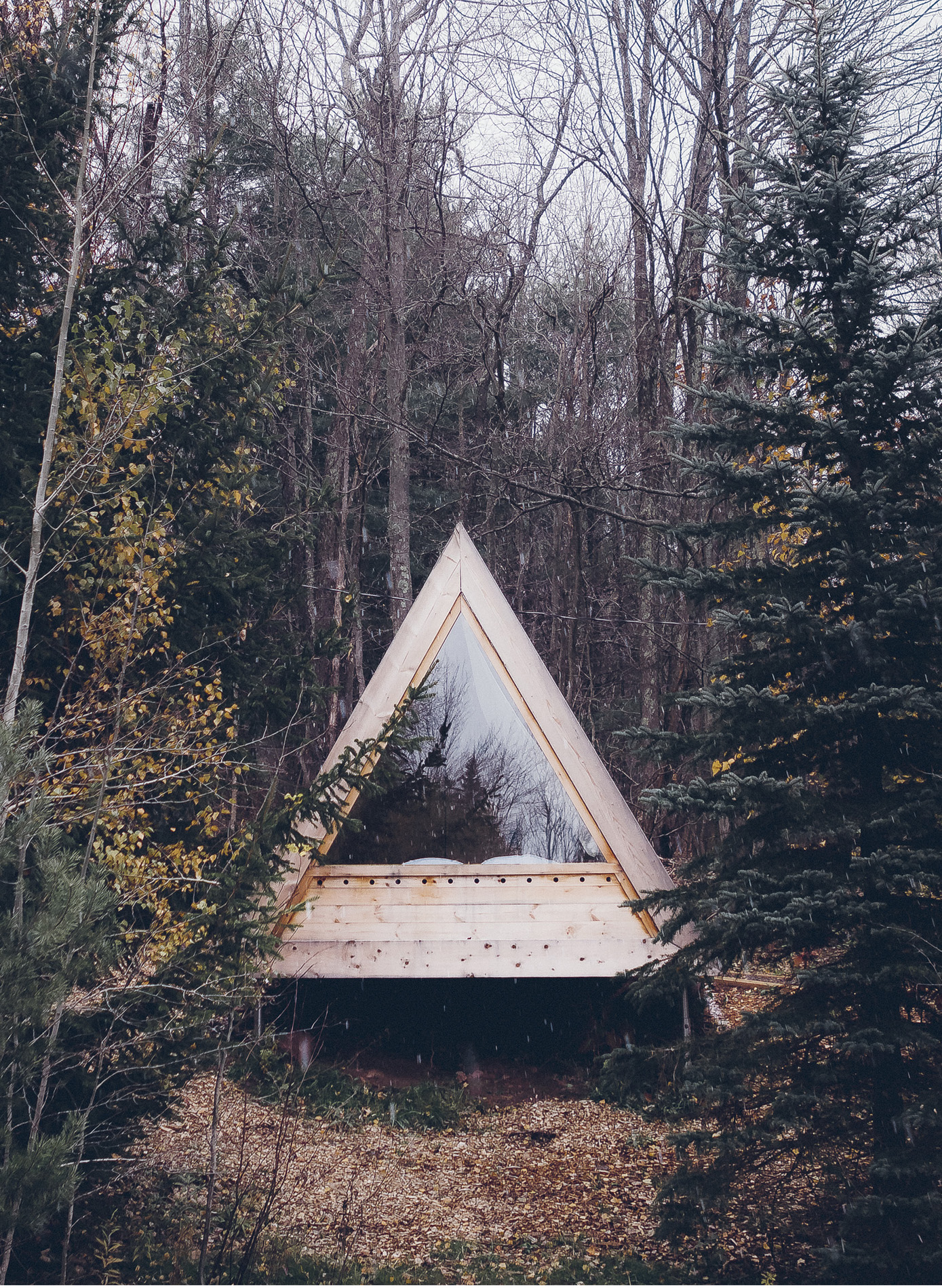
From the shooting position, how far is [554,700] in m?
6.04

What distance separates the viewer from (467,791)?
6.09 metres

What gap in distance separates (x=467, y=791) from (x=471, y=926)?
0.90m

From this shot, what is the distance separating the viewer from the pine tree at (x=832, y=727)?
3.49 meters

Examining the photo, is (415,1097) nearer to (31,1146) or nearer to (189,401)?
(31,1146)

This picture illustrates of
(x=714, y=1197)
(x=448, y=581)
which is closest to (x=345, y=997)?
(x=448, y=581)

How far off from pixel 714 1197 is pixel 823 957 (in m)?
4.78

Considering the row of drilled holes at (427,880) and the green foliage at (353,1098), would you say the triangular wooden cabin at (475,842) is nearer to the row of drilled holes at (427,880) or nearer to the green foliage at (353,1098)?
the row of drilled holes at (427,880)

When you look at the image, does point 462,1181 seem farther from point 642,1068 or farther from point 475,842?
point 475,842

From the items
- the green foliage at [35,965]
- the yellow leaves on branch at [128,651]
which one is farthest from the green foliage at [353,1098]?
the green foliage at [35,965]

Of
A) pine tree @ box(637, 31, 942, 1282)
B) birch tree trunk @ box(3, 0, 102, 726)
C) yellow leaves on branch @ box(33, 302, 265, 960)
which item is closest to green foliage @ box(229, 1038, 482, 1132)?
yellow leaves on branch @ box(33, 302, 265, 960)

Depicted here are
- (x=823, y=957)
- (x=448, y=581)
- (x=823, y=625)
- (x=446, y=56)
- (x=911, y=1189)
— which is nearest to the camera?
(x=911, y=1189)

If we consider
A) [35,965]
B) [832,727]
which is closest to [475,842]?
[832,727]

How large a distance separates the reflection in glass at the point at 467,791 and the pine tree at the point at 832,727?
180cm

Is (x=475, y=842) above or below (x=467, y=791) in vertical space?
below
